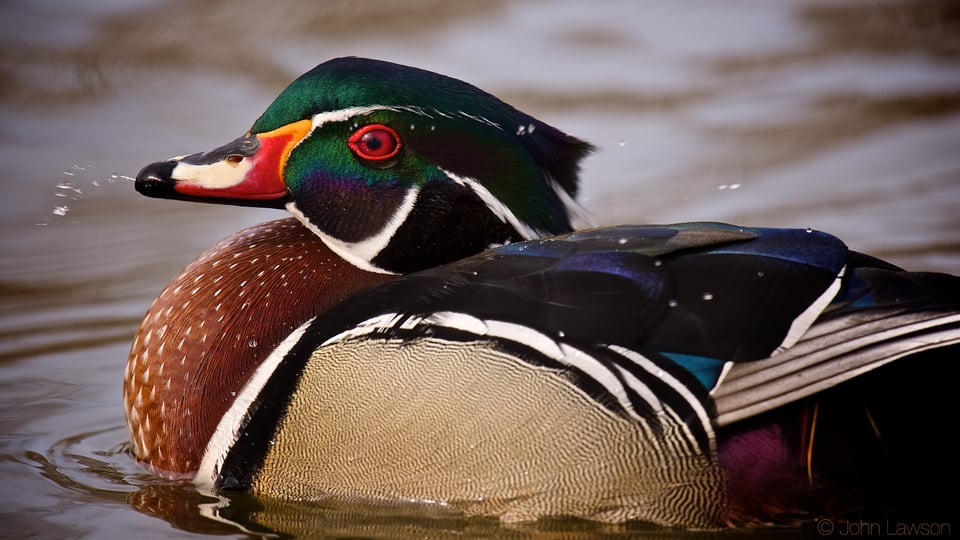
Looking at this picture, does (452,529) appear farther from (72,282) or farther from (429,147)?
(72,282)

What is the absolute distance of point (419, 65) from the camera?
720 centimetres

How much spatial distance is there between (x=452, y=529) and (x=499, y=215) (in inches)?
34.3

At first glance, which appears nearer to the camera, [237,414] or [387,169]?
[237,414]

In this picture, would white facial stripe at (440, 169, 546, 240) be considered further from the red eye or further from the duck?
the red eye

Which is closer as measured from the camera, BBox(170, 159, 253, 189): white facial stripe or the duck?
the duck

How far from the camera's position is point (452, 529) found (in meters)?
3.14

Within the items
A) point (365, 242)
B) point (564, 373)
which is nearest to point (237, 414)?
point (365, 242)

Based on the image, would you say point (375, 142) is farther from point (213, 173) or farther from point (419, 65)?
point (419, 65)

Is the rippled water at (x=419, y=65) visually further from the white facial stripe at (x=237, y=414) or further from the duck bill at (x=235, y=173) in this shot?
the duck bill at (x=235, y=173)

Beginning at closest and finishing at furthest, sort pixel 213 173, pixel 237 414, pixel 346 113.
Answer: pixel 237 414 → pixel 346 113 → pixel 213 173

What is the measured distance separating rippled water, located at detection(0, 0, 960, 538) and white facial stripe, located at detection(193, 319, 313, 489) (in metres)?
0.11

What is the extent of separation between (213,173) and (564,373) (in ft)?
3.91

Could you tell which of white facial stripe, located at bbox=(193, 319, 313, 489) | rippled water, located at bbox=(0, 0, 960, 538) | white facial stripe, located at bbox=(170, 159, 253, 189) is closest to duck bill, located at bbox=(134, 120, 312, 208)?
white facial stripe, located at bbox=(170, 159, 253, 189)

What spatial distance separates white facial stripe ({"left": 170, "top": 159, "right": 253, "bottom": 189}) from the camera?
3.54 m
